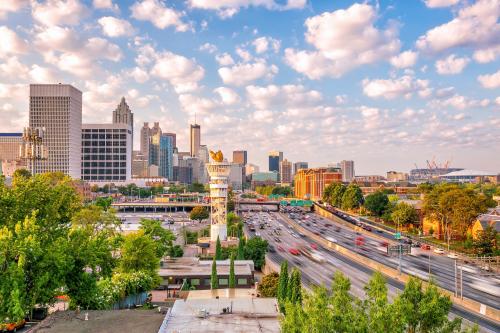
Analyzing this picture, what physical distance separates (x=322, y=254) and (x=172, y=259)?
113ft

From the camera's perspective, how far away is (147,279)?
51938 millimetres

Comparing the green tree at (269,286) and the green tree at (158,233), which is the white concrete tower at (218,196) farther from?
the green tree at (269,286)

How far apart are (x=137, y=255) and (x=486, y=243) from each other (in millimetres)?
67735

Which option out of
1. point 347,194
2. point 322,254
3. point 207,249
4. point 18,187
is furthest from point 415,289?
point 347,194

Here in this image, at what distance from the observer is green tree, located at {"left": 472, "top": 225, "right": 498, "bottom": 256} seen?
84.1 metres

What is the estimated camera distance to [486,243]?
276 ft

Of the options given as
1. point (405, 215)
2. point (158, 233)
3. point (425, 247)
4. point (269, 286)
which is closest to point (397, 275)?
point (269, 286)

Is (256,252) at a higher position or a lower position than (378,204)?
lower

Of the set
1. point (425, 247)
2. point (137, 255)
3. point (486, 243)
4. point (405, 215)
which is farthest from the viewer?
point (405, 215)

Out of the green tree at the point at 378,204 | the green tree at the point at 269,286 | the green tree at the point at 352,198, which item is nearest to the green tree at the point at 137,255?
the green tree at the point at 269,286

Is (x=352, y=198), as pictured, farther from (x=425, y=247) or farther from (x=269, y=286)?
(x=269, y=286)

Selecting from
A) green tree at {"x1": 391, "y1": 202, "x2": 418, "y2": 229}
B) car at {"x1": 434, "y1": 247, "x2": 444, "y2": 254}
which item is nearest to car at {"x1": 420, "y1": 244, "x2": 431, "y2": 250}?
car at {"x1": 434, "y1": 247, "x2": 444, "y2": 254}

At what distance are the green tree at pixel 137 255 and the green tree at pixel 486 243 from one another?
212 feet

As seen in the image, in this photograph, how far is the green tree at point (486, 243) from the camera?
84.1 meters
